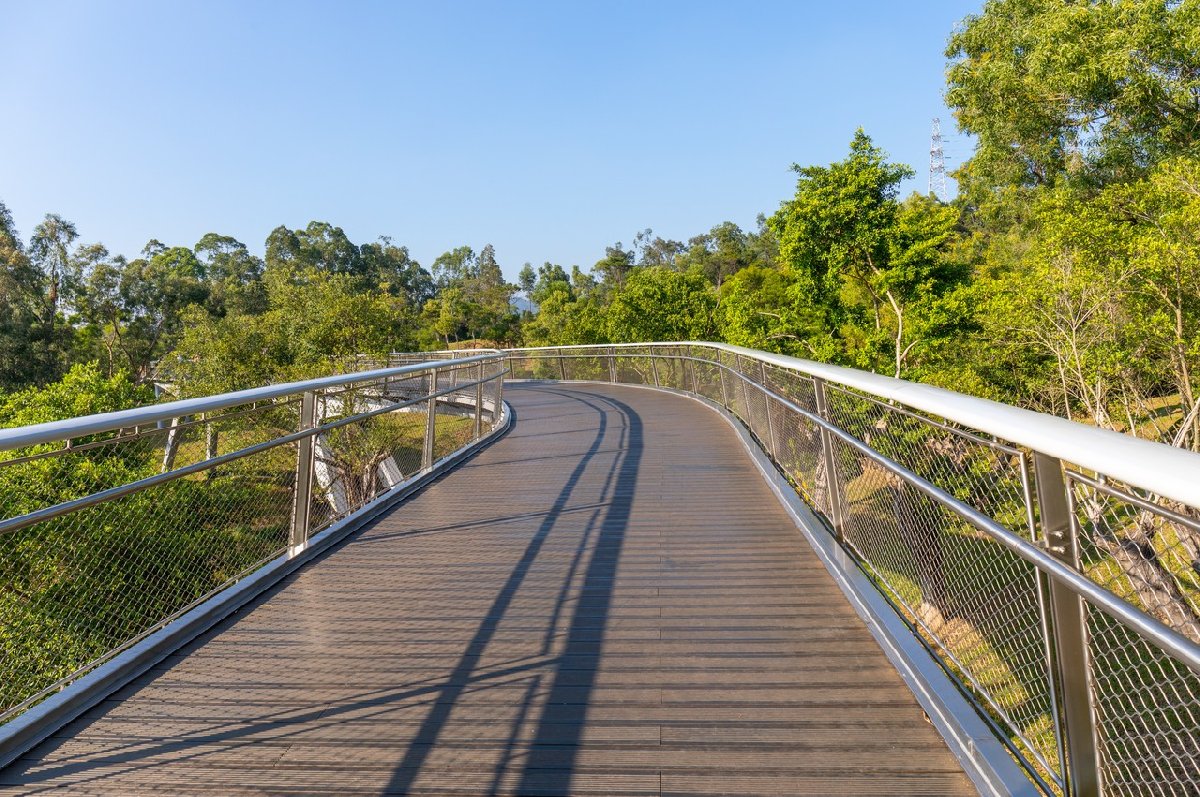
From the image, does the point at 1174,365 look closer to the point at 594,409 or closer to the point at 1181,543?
the point at 594,409

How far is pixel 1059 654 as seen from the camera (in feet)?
5.91

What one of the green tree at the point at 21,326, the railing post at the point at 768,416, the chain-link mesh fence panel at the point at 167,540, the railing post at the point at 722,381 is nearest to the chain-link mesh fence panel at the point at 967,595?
the railing post at the point at 768,416

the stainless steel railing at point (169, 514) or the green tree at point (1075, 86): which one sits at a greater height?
the green tree at point (1075, 86)

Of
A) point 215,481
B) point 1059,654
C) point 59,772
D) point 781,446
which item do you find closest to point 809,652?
point 1059,654

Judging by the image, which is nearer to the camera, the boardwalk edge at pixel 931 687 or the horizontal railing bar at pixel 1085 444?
the horizontal railing bar at pixel 1085 444

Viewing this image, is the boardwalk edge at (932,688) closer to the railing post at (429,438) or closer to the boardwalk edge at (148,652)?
the boardwalk edge at (148,652)

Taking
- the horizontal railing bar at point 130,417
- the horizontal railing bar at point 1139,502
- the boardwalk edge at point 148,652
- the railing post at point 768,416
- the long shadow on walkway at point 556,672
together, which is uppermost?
the horizontal railing bar at point 130,417

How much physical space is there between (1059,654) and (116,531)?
4.66m

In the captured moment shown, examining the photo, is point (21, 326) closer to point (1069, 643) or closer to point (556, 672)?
point (556, 672)

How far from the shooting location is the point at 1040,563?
5.81 feet

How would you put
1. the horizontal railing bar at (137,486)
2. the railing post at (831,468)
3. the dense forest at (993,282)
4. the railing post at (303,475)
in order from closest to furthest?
the horizontal railing bar at (137,486)
the railing post at (831,468)
the railing post at (303,475)
the dense forest at (993,282)

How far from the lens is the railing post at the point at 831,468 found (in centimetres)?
418

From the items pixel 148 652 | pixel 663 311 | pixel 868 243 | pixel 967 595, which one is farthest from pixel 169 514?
pixel 663 311

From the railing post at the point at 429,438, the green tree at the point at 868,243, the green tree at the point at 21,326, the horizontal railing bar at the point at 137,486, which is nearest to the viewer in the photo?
the horizontal railing bar at the point at 137,486
